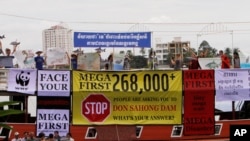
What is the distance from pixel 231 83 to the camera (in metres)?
Result: 21.4

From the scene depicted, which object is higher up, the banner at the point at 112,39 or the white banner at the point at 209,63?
the banner at the point at 112,39

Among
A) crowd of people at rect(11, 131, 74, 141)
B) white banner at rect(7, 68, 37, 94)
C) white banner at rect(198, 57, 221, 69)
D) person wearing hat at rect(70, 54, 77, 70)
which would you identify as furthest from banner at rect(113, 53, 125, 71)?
crowd of people at rect(11, 131, 74, 141)

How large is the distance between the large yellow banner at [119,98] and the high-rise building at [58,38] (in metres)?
1.58

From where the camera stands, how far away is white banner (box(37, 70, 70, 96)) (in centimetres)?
2045

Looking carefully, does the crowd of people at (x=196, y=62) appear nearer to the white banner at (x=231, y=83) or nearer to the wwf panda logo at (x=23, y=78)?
the white banner at (x=231, y=83)

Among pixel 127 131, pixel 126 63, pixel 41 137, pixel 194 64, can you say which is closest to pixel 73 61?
pixel 126 63

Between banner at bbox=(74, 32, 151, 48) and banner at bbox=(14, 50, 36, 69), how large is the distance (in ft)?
5.66

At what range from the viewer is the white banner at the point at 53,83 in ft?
67.1

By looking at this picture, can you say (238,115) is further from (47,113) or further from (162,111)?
(47,113)

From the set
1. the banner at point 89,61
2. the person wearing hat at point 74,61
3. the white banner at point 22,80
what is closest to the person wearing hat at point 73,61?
the person wearing hat at point 74,61

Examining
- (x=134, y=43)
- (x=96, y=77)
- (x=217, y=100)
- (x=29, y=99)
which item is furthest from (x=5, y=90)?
(x=217, y=100)

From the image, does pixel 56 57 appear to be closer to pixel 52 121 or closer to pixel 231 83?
pixel 52 121

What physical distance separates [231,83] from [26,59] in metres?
7.04

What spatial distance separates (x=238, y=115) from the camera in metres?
22.7
